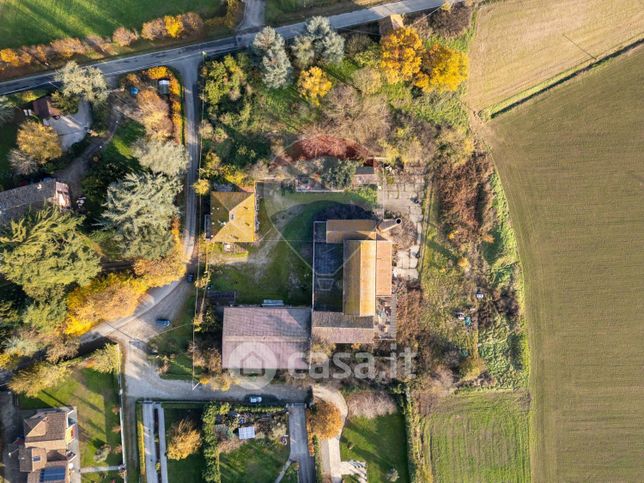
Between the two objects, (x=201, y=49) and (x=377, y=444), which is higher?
(x=201, y=49)

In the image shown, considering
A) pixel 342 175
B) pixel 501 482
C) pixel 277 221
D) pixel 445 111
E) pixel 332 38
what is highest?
pixel 332 38

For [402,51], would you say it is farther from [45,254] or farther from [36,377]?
[36,377]

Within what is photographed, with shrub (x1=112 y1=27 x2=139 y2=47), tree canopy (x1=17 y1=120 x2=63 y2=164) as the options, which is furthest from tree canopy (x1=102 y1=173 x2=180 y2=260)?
shrub (x1=112 y1=27 x2=139 y2=47)

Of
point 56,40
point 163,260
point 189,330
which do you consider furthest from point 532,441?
point 56,40

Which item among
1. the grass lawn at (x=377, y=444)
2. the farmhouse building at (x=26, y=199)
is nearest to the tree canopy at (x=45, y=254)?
the farmhouse building at (x=26, y=199)

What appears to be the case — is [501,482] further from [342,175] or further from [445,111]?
[445,111]

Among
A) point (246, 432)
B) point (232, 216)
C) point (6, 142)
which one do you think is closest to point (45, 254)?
point (6, 142)
